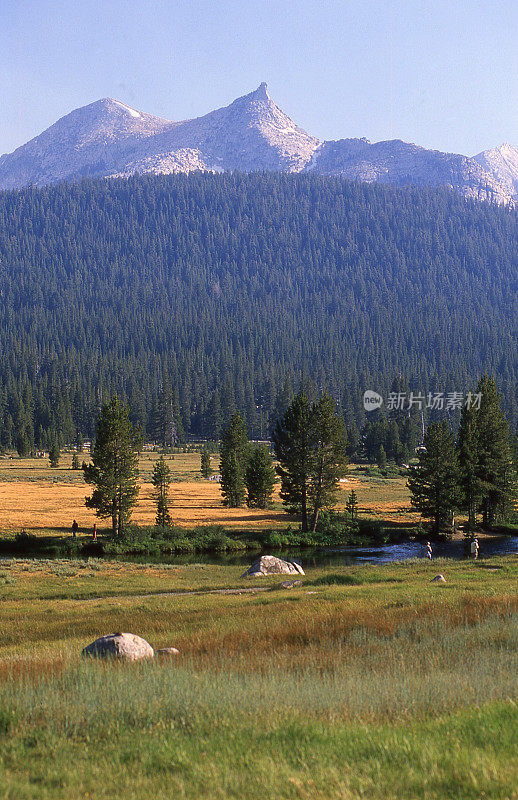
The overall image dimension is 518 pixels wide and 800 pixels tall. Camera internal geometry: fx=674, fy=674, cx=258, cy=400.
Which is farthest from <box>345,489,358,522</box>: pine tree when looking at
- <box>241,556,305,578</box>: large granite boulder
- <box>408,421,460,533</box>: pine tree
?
<box>241,556,305,578</box>: large granite boulder

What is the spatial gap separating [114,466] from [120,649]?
4355 cm

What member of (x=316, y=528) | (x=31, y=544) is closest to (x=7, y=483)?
(x=31, y=544)

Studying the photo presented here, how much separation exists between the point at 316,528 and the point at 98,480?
23529mm

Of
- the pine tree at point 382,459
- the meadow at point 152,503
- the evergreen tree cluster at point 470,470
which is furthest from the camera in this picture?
the pine tree at point 382,459

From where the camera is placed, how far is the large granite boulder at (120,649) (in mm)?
15969

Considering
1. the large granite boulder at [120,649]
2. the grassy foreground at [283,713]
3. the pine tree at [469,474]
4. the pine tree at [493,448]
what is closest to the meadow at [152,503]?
the pine tree at [469,474]

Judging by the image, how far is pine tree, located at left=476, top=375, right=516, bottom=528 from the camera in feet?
226

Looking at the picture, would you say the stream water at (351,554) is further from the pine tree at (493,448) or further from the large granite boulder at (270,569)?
the large granite boulder at (270,569)

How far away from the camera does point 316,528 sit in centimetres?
6894

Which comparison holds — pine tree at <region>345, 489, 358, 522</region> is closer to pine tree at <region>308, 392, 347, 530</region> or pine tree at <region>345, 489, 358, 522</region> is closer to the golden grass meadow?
pine tree at <region>308, 392, 347, 530</region>

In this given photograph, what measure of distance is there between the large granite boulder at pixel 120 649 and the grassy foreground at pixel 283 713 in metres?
0.94

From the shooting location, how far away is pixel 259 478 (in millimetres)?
80625

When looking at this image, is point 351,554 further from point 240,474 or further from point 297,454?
point 240,474

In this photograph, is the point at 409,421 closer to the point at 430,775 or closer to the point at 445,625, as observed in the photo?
the point at 445,625
